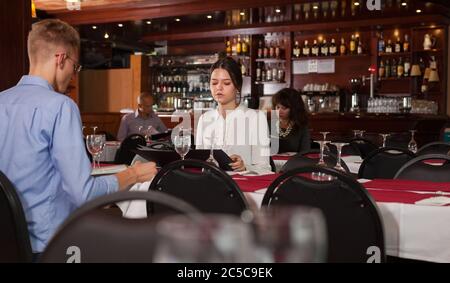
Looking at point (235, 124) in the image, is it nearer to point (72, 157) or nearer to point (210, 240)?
Result: point (72, 157)

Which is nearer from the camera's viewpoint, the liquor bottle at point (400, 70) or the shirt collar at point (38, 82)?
the shirt collar at point (38, 82)

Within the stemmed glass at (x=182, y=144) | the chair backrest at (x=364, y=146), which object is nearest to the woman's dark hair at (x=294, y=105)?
the chair backrest at (x=364, y=146)

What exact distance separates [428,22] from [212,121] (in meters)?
7.53

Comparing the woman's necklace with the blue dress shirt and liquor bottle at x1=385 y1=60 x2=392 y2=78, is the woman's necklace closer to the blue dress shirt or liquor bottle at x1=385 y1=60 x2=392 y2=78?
the blue dress shirt

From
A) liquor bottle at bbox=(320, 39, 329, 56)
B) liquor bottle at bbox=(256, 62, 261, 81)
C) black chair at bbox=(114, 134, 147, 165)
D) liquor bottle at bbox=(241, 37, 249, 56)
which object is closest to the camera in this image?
black chair at bbox=(114, 134, 147, 165)

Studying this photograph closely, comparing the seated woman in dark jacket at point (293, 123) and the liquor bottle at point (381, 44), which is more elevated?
the liquor bottle at point (381, 44)

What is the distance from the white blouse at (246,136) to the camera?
4152mm

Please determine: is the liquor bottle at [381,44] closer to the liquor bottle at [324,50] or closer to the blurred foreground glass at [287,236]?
the liquor bottle at [324,50]

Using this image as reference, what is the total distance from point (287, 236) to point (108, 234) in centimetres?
32

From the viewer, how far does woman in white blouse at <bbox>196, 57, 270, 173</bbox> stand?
412cm

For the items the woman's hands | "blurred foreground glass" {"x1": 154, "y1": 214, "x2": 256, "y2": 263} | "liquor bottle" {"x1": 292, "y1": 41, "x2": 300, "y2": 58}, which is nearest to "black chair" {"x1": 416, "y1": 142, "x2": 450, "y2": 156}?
the woman's hands

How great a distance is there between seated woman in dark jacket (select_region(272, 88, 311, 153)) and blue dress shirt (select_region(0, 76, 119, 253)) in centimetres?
379
